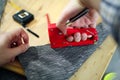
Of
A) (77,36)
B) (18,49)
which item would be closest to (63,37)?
(77,36)

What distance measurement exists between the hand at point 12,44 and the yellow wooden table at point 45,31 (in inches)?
1.2

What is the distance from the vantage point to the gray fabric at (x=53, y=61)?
32.8 inches

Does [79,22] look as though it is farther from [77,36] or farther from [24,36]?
[24,36]

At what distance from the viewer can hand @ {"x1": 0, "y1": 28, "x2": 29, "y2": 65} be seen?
86 cm

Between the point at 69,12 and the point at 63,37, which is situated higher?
the point at 69,12

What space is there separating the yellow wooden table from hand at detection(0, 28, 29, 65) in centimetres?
3

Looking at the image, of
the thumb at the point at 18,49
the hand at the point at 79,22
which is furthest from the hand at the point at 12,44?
the hand at the point at 79,22

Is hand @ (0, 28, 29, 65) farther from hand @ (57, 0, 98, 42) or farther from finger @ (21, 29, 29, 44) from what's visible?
hand @ (57, 0, 98, 42)

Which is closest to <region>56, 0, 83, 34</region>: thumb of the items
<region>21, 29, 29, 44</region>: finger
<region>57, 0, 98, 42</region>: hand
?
<region>57, 0, 98, 42</region>: hand

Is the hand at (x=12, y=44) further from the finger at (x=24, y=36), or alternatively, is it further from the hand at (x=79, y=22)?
the hand at (x=79, y=22)

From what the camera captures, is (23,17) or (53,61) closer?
(53,61)

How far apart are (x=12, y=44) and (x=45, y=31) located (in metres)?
0.13

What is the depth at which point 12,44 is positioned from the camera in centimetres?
89

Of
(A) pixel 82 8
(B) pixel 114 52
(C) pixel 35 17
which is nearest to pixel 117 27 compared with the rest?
(A) pixel 82 8
